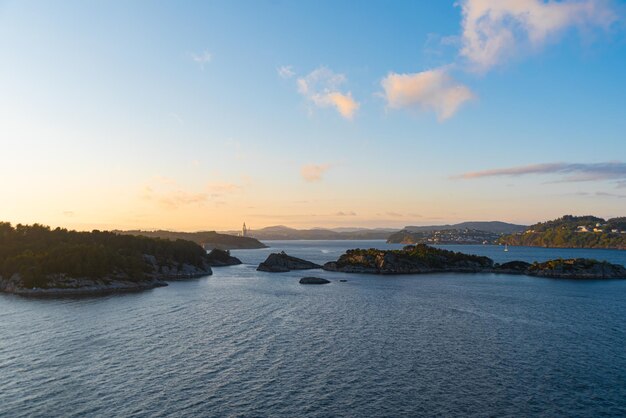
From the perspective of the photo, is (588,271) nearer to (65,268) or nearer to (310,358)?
(310,358)

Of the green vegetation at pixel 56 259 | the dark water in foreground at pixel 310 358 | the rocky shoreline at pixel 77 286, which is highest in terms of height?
the green vegetation at pixel 56 259

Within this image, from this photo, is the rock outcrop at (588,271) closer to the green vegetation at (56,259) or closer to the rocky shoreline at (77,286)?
the rocky shoreline at (77,286)

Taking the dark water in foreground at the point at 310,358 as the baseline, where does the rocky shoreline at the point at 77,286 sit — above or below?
above

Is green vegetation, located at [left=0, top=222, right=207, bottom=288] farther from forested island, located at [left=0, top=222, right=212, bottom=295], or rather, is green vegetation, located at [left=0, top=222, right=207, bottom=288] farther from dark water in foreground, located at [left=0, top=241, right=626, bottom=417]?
dark water in foreground, located at [left=0, top=241, right=626, bottom=417]

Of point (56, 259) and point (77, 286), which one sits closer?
point (77, 286)

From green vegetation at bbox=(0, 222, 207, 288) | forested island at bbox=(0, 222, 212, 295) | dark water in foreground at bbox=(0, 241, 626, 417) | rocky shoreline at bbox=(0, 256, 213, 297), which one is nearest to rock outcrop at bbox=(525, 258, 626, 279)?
dark water in foreground at bbox=(0, 241, 626, 417)

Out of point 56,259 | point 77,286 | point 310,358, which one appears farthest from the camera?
point 56,259

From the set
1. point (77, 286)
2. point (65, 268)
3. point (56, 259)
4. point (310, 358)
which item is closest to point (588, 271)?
point (310, 358)

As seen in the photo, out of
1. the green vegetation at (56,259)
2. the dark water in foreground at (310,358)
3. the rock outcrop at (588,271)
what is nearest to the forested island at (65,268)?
the green vegetation at (56,259)
